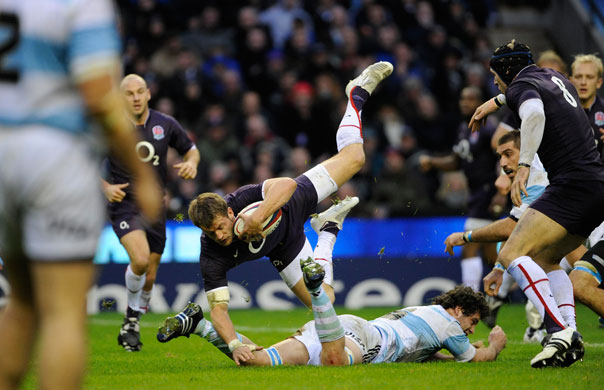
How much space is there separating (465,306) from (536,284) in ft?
2.05

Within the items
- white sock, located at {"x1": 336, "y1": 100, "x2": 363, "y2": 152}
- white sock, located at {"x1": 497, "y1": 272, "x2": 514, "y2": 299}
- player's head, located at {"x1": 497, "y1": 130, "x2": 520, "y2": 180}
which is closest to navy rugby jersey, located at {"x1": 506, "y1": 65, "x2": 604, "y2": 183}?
player's head, located at {"x1": 497, "y1": 130, "x2": 520, "y2": 180}

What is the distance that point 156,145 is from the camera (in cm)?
912

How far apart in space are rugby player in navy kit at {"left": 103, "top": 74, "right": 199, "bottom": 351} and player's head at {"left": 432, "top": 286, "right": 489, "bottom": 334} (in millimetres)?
3218

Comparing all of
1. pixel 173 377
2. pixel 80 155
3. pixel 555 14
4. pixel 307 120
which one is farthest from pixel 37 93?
pixel 555 14

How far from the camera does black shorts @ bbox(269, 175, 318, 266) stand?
7.00 m

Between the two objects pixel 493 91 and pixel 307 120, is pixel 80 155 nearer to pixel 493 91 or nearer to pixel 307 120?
pixel 307 120

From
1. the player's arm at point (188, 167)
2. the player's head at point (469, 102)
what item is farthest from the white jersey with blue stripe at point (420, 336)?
the player's head at point (469, 102)

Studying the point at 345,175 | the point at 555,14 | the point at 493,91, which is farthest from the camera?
the point at 555,14

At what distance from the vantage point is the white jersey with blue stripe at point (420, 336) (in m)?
6.35

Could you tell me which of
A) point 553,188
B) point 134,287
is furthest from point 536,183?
point 134,287

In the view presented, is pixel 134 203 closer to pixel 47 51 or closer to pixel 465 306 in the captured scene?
pixel 465 306

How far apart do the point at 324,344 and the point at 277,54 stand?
10340 mm

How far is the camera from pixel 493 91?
52.6 ft

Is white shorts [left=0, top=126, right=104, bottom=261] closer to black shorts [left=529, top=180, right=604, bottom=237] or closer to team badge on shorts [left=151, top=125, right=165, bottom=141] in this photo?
black shorts [left=529, top=180, right=604, bottom=237]
